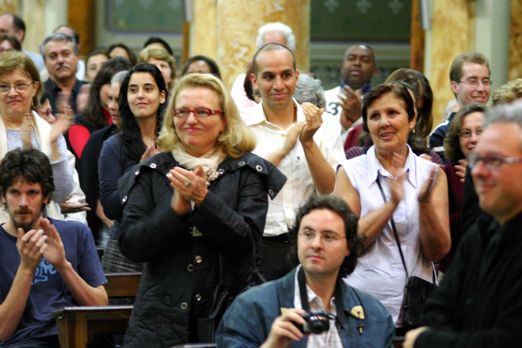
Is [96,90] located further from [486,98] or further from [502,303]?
[502,303]

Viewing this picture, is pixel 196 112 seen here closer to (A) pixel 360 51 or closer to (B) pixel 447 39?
(A) pixel 360 51

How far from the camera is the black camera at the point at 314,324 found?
5234 mm

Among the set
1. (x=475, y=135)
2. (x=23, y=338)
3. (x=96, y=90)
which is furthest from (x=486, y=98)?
(x=23, y=338)

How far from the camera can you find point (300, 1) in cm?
1062

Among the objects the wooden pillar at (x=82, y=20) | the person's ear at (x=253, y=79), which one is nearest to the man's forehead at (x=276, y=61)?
the person's ear at (x=253, y=79)

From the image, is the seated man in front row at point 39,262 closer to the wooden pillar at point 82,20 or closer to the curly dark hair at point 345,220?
the curly dark hair at point 345,220

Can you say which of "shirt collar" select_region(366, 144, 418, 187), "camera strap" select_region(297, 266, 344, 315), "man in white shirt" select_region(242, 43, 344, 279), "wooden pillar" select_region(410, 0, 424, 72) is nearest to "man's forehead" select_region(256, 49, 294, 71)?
"man in white shirt" select_region(242, 43, 344, 279)

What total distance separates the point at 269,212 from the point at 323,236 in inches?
56.8

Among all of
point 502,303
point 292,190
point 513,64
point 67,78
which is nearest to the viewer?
point 502,303

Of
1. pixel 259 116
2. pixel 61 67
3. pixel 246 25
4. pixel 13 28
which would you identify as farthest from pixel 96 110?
pixel 259 116

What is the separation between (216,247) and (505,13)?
6.38 metres

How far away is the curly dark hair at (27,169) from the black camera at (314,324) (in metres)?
2.19

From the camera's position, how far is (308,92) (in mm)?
8312

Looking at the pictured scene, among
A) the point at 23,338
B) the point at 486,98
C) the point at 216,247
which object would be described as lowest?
the point at 23,338
